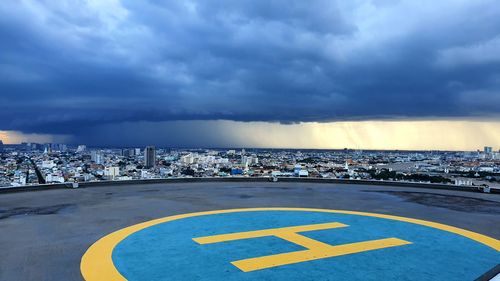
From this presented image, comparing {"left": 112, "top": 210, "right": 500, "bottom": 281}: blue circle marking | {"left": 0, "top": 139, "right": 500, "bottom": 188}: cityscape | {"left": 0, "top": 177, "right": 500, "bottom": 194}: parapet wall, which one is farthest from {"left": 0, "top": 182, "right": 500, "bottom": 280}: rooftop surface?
{"left": 0, "top": 139, "right": 500, "bottom": 188}: cityscape

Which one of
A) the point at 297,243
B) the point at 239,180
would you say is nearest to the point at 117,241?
the point at 297,243

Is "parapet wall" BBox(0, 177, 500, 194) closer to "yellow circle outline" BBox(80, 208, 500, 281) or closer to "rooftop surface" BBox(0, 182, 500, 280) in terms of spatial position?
"rooftop surface" BBox(0, 182, 500, 280)

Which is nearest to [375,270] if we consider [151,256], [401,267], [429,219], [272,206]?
[401,267]

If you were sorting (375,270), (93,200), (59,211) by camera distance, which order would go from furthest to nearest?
1. (93,200)
2. (59,211)
3. (375,270)

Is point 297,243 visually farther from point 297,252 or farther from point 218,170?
point 218,170

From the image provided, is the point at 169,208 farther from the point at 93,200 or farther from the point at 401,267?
the point at 401,267

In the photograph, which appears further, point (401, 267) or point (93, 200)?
point (93, 200)
